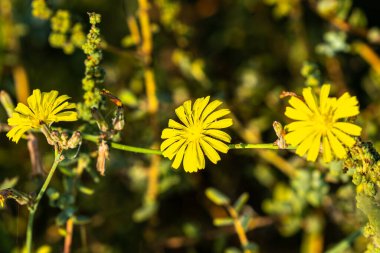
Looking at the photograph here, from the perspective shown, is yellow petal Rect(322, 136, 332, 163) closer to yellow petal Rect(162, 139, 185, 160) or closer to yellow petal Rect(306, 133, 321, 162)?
yellow petal Rect(306, 133, 321, 162)

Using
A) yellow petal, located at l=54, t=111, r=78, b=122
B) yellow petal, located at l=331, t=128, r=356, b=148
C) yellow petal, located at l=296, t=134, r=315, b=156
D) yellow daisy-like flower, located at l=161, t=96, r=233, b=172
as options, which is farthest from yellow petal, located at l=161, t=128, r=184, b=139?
yellow petal, located at l=331, t=128, r=356, b=148

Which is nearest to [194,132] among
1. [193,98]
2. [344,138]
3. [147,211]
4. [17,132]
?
[344,138]

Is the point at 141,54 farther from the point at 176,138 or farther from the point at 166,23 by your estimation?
the point at 176,138

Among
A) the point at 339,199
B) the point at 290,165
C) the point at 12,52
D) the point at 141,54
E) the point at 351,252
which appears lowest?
the point at 351,252

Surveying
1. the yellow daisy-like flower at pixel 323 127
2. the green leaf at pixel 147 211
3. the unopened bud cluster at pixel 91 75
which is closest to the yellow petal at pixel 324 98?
the yellow daisy-like flower at pixel 323 127

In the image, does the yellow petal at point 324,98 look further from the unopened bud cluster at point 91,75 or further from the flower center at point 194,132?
the unopened bud cluster at point 91,75

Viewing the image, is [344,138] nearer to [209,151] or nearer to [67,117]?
[209,151]

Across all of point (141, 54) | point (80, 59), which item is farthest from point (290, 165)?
point (80, 59)

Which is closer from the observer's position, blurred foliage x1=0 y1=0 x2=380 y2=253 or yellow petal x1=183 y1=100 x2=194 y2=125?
yellow petal x1=183 y1=100 x2=194 y2=125
